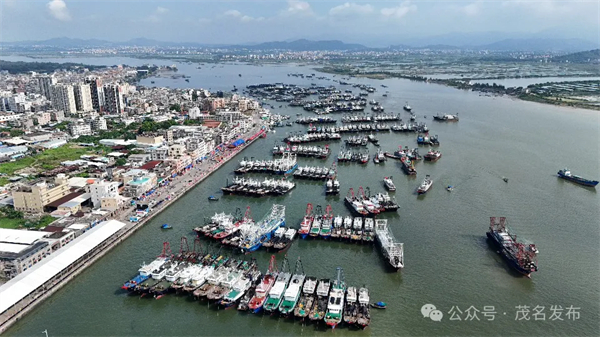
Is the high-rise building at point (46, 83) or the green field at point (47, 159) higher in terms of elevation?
the high-rise building at point (46, 83)

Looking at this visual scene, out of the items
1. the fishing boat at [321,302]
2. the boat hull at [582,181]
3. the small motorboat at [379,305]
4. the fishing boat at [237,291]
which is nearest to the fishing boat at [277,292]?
the fishing boat at [237,291]

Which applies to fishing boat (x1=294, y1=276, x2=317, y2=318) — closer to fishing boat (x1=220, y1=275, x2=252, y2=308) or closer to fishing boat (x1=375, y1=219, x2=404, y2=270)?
fishing boat (x1=220, y1=275, x2=252, y2=308)

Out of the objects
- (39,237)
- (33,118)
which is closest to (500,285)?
(39,237)

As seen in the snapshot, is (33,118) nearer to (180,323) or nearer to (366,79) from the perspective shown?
(180,323)

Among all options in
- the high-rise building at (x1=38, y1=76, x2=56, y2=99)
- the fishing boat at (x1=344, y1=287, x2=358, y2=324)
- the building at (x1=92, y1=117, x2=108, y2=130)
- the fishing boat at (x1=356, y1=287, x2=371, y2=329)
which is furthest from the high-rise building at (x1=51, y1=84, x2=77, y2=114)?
the fishing boat at (x1=356, y1=287, x2=371, y2=329)

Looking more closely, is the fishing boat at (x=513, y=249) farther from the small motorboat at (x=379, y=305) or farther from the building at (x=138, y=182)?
the building at (x=138, y=182)

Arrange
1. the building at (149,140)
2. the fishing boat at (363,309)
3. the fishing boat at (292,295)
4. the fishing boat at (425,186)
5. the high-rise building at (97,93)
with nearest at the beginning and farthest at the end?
→ 1. the fishing boat at (363,309)
2. the fishing boat at (292,295)
3. the fishing boat at (425,186)
4. the building at (149,140)
5. the high-rise building at (97,93)

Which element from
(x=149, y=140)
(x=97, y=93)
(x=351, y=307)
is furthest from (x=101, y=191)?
(x=97, y=93)

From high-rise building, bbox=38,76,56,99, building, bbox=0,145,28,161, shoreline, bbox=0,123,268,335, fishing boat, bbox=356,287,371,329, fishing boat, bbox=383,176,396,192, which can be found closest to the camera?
fishing boat, bbox=356,287,371,329
